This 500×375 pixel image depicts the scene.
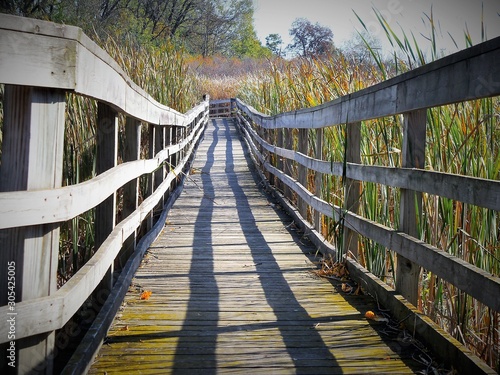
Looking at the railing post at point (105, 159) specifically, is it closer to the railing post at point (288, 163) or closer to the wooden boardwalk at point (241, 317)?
the wooden boardwalk at point (241, 317)

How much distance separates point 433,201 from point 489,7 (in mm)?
952

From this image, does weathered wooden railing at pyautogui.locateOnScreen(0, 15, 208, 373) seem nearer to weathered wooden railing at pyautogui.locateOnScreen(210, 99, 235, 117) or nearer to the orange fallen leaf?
the orange fallen leaf

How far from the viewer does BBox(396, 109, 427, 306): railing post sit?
2598mm

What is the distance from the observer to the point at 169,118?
534 cm

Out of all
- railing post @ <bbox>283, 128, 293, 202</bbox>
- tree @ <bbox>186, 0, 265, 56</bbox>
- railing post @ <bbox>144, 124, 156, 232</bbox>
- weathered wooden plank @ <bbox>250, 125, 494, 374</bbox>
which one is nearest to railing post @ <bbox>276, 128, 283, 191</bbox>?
railing post @ <bbox>283, 128, 293, 202</bbox>

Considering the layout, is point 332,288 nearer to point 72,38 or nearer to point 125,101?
point 125,101

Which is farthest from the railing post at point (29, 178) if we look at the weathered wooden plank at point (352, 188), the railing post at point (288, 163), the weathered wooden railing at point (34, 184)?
the railing post at point (288, 163)

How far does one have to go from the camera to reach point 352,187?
12.5 feet

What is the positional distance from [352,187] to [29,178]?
2.55 m

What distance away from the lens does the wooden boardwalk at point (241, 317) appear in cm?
239

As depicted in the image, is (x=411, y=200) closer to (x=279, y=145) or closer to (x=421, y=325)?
(x=421, y=325)

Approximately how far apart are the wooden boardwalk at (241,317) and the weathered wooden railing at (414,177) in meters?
0.26

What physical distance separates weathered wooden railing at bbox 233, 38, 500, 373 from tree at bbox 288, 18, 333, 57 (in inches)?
101

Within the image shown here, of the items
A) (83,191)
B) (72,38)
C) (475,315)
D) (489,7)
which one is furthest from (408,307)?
(72,38)
